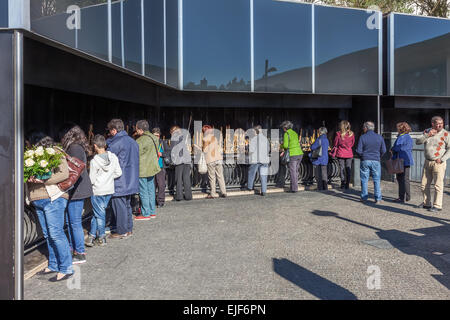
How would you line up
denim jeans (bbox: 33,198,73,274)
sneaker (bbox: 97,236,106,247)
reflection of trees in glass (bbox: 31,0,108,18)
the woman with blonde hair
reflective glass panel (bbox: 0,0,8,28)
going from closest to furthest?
reflective glass panel (bbox: 0,0,8,28)
reflection of trees in glass (bbox: 31,0,108,18)
denim jeans (bbox: 33,198,73,274)
sneaker (bbox: 97,236,106,247)
the woman with blonde hair

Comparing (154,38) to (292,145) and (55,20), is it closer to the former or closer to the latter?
(292,145)

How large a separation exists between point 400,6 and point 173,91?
54.5 ft

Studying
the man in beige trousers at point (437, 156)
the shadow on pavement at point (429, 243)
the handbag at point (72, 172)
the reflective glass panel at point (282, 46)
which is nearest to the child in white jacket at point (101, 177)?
the handbag at point (72, 172)

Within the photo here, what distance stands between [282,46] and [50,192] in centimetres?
906

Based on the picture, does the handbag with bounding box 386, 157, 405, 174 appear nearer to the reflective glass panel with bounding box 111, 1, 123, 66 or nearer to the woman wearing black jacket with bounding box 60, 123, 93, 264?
the reflective glass panel with bounding box 111, 1, 123, 66

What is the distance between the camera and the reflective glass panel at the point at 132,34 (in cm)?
765

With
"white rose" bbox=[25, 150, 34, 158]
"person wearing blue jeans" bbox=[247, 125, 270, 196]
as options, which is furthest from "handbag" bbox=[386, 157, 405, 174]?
"white rose" bbox=[25, 150, 34, 158]

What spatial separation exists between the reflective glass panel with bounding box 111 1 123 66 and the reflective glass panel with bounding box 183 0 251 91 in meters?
3.81

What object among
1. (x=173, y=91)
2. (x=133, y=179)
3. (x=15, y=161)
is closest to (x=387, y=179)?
(x=173, y=91)

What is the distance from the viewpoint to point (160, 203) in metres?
9.62

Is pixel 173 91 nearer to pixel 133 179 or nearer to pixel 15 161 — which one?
pixel 133 179

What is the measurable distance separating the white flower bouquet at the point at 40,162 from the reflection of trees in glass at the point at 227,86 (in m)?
6.90

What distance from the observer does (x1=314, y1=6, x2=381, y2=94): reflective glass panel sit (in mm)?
12492
